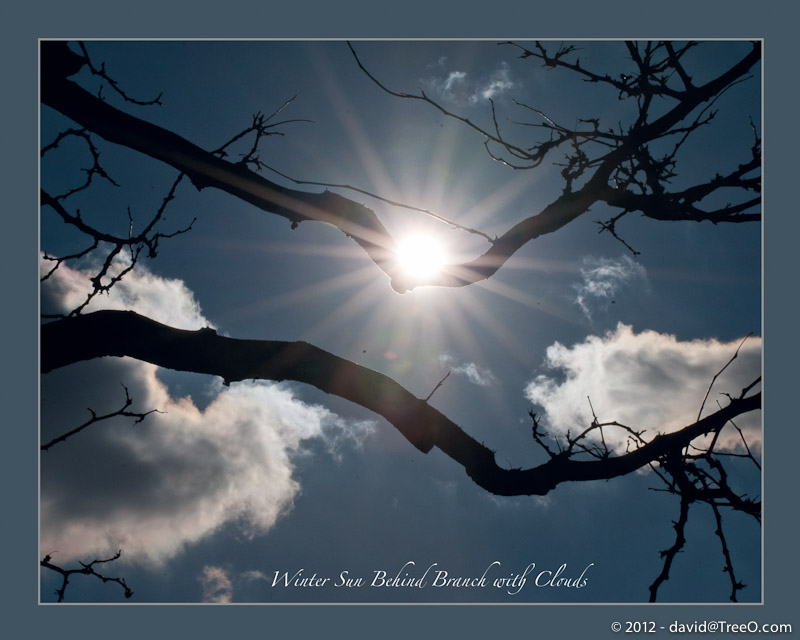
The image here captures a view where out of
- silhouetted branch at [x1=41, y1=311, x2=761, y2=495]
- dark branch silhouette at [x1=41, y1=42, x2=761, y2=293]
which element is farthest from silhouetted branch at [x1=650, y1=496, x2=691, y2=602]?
dark branch silhouette at [x1=41, y1=42, x2=761, y2=293]

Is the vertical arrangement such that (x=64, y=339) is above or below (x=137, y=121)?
below

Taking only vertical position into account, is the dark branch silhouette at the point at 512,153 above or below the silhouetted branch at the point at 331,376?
above

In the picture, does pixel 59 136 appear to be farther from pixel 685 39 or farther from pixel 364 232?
pixel 685 39

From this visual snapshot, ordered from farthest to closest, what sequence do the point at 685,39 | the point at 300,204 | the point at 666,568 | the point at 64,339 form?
the point at 685,39, the point at 300,204, the point at 666,568, the point at 64,339

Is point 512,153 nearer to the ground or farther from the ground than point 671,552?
farther from the ground

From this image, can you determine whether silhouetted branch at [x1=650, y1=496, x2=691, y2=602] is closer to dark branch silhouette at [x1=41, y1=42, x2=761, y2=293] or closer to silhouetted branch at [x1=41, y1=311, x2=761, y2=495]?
silhouetted branch at [x1=41, y1=311, x2=761, y2=495]

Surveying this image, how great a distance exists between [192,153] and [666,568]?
12.9 ft

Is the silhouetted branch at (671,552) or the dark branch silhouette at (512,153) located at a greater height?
the dark branch silhouette at (512,153)

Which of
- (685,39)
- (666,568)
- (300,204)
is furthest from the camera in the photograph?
(685,39)

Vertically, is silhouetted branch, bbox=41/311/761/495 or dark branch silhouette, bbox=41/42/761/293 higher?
dark branch silhouette, bbox=41/42/761/293

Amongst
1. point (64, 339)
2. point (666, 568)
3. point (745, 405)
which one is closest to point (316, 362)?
point (64, 339)

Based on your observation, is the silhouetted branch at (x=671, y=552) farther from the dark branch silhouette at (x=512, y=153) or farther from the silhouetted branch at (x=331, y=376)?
the dark branch silhouette at (x=512, y=153)

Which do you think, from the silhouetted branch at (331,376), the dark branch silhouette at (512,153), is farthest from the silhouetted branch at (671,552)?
the dark branch silhouette at (512,153)

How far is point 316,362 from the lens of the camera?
2814 mm
